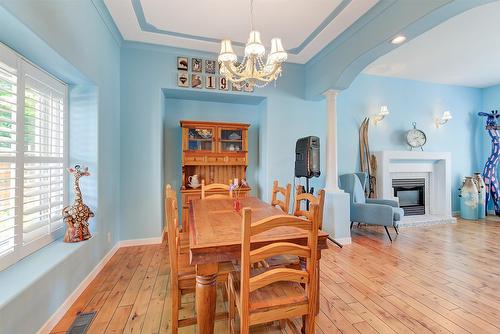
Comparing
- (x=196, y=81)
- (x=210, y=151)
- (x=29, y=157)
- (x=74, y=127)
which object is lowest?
(x=29, y=157)

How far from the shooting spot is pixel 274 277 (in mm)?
1195

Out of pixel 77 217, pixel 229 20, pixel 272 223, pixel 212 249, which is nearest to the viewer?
pixel 272 223

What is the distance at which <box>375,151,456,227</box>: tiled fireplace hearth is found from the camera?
4441 mm

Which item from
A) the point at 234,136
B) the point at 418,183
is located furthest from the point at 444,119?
the point at 234,136

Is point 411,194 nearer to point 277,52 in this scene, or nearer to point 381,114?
point 381,114

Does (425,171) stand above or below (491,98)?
below

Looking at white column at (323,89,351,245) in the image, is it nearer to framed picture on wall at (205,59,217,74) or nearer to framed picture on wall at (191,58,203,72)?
framed picture on wall at (205,59,217,74)

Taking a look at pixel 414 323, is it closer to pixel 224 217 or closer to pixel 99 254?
pixel 224 217

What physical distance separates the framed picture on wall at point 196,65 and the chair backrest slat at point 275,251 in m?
3.09

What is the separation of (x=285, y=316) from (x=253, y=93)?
3183mm

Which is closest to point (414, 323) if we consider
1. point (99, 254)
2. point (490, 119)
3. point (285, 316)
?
Answer: point (285, 316)

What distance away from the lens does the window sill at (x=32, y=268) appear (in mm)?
1287

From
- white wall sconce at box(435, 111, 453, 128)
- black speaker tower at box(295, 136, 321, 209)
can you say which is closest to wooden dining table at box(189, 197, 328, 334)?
black speaker tower at box(295, 136, 321, 209)

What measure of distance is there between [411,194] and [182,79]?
17.0 feet
